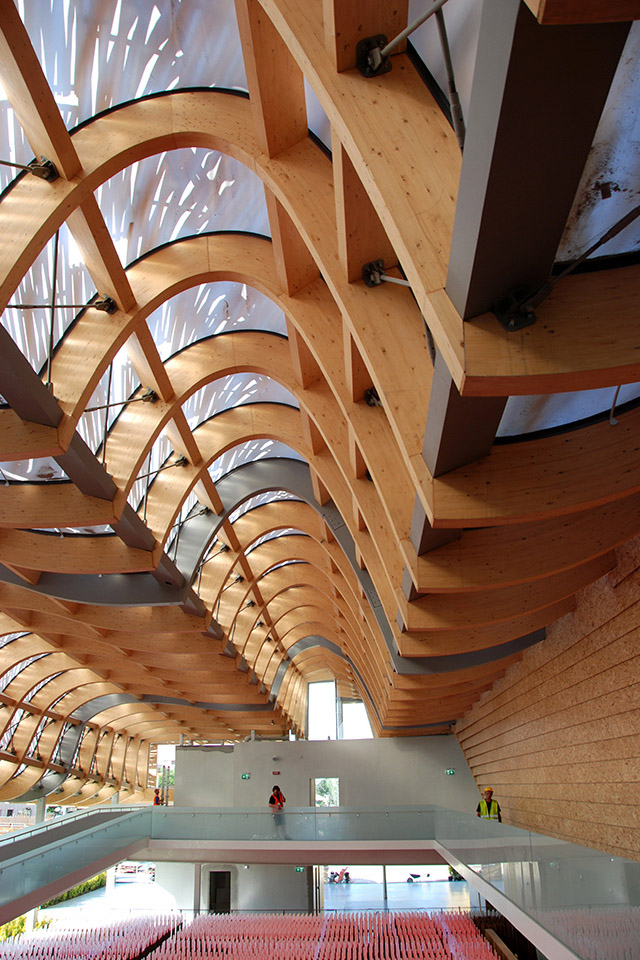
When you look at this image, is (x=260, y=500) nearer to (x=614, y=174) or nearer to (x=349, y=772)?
(x=349, y=772)

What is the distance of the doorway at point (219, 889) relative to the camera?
117ft

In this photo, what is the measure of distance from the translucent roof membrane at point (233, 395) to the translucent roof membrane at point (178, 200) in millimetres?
4764

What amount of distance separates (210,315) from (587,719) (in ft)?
29.5

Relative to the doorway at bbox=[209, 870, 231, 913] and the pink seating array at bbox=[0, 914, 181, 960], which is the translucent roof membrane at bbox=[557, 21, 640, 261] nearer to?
the pink seating array at bbox=[0, 914, 181, 960]

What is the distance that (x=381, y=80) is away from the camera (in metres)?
3.99

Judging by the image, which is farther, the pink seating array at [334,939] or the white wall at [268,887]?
the white wall at [268,887]

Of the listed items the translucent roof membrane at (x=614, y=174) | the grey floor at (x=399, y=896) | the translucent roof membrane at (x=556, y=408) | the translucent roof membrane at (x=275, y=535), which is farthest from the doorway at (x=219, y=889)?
the translucent roof membrane at (x=614, y=174)

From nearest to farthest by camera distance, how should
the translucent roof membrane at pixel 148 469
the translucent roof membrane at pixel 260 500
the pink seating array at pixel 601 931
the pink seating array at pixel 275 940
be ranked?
1. the pink seating array at pixel 601 931
2. the translucent roof membrane at pixel 148 469
3. the pink seating array at pixel 275 940
4. the translucent roof membrane at pixel 260 500

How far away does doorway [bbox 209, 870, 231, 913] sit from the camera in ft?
117

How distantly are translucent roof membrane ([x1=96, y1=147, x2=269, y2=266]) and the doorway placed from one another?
112 feet

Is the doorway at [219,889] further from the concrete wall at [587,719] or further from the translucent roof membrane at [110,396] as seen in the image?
the translucent roof membrane at [110,396]

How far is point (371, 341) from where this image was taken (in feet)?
17.8

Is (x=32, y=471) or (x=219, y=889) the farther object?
(x=219, y=889)

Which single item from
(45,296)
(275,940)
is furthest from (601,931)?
(275,940)
